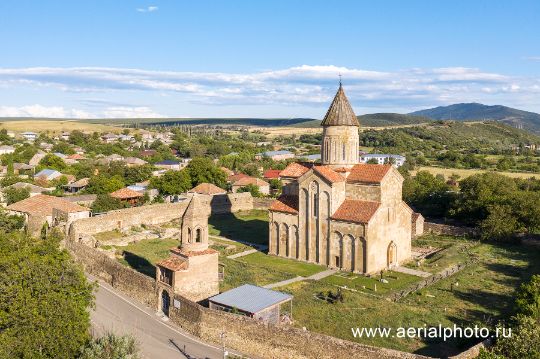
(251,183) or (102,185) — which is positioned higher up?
(102,185)

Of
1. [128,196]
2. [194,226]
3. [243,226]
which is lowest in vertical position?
[243,226]

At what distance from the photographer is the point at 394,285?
28.5 m

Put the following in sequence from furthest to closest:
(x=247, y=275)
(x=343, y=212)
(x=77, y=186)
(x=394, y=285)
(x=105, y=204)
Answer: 1. (x=77, y=186)
2. (x=105, y=204)
3. (x=343, y=212)
4. (x=247, y=275)
5. (x=394, y=285)

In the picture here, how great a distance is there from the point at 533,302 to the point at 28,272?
19.5 m

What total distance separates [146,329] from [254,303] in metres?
5.09

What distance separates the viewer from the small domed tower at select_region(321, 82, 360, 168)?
34.1 meters

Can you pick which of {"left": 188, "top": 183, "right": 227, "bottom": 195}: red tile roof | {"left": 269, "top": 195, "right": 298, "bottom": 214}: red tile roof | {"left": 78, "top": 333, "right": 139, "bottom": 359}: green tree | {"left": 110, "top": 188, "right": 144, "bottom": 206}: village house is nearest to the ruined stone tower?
{"left": 78, "top": 333, "right": 139, "bottom": 359}: green tree

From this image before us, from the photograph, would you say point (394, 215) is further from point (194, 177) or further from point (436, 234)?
point (194, 177)

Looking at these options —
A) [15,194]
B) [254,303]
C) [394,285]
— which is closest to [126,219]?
[15,194]

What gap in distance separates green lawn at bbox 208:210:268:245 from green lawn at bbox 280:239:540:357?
12833 millimetres

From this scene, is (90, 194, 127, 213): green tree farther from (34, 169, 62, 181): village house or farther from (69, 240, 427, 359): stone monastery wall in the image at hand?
(69, 240, 427, 359): stone monastery wall

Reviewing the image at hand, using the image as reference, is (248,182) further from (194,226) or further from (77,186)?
(194,226)

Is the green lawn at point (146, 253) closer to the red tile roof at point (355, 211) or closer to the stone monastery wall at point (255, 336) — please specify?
the stone monastery wall at point (255, 336)

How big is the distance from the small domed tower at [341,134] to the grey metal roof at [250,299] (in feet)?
46.3
